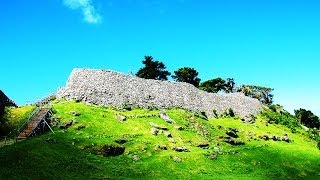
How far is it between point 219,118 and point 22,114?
138 ft

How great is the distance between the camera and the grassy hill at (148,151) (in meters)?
50.0

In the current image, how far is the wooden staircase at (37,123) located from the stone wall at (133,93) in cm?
1181

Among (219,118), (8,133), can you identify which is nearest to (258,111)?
(219,118)

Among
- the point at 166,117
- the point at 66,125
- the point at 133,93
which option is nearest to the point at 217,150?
the point at 166,117

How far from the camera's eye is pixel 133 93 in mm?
86000

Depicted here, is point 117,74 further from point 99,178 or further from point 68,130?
point 99,178

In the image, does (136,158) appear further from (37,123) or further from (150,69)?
(150,69)

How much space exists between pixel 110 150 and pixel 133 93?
93.5 ft

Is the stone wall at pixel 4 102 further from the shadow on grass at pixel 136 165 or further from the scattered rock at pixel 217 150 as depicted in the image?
the scattered rock at pixel 217 150

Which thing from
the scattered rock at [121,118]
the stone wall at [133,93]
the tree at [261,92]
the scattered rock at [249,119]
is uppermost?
the tree at [261,92]

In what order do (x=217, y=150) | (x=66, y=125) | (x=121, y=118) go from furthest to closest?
(x=121, y=118)
(x=217, y=150)
(x=66, y=125)

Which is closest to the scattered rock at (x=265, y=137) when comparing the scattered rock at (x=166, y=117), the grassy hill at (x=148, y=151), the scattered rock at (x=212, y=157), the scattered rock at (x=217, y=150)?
the grassy hill at (x=148, y=151)

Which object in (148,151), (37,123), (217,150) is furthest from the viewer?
(217,150)

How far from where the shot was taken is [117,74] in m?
88.4
